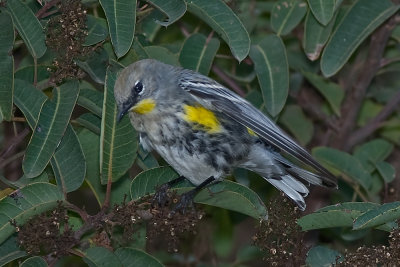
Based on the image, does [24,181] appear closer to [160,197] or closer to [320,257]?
[160,197]

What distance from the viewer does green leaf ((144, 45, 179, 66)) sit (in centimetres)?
453

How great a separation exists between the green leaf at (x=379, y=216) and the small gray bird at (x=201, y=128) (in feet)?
2.33

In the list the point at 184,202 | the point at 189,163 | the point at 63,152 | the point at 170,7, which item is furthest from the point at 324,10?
the point at 63,152

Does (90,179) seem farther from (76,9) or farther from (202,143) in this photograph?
(76,9)

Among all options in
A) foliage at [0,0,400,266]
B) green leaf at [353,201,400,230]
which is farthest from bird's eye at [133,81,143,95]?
green leaf at [353,201,400,230]

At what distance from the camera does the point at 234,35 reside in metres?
4.23

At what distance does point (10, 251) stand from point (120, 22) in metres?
1.09

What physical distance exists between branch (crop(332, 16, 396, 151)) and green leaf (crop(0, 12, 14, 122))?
2.32 metres

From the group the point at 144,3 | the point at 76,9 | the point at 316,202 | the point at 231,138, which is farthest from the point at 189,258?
the point at 76,9

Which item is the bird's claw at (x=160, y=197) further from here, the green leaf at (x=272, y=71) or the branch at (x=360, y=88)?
the branch at (x=360, y=88)

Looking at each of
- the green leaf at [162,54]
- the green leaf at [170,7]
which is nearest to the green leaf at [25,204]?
the green leaf at [170,7]

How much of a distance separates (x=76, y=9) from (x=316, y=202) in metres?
2.32

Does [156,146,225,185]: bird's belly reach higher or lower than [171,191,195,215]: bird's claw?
lower

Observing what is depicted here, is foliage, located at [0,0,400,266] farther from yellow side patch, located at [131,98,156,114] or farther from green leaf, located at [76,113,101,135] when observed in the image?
yellow side patch, located at [131,98,156,114]
